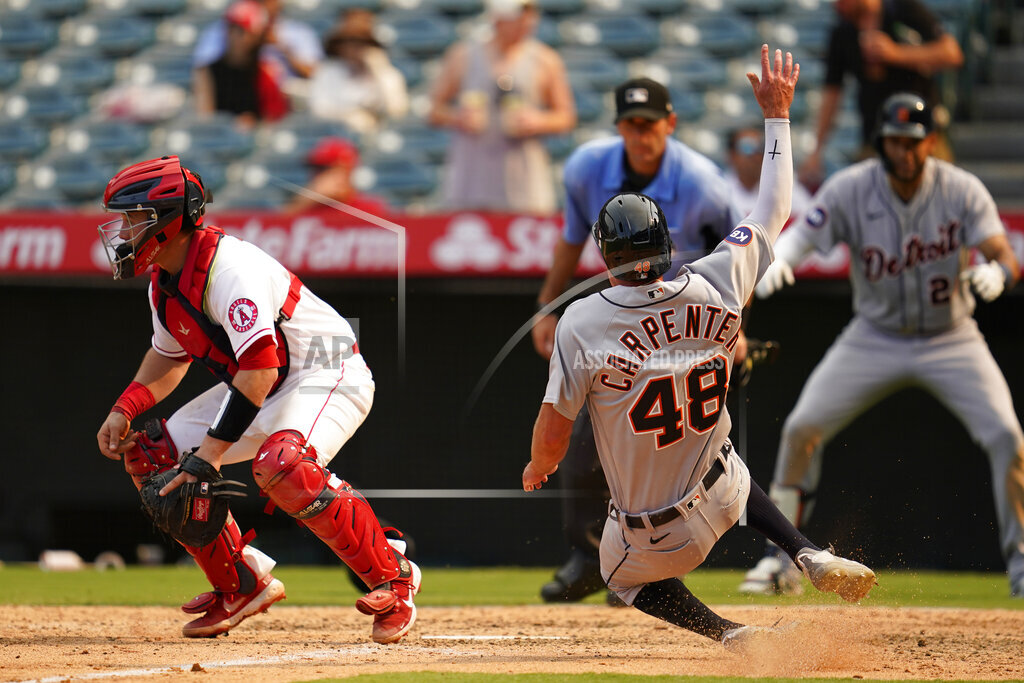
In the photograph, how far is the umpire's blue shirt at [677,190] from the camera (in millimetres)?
5004

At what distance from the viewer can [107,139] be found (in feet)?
33.5

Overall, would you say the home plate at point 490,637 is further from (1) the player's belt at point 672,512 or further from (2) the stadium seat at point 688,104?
(2) the stadium seat at point 688,104

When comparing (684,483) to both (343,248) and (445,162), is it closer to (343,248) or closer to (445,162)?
(343,248)

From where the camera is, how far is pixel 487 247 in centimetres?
701

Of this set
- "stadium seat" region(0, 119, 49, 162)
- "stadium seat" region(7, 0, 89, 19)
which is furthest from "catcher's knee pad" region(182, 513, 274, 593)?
"stadium seat" region(7, 0, 89, 19)

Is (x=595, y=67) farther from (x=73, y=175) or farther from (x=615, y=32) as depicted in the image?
(x=73, y=175)

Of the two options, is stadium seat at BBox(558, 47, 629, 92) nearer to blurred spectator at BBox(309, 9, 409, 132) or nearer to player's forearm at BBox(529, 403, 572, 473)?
blurred spectator at BBox(309, 9, 409, 132)

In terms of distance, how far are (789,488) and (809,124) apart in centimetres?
447

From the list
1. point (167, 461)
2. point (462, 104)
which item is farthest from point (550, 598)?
point (462, 104)

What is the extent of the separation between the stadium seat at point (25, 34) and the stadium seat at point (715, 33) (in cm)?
552

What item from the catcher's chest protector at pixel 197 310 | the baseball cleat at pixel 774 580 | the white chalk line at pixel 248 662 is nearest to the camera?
the white chalk line at pixel 248 662

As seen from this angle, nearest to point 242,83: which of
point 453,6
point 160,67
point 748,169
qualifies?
point 160,67

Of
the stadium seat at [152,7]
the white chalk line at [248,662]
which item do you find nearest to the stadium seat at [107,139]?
the stadium seat at [152,7]

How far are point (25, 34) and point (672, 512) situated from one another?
9.81m
